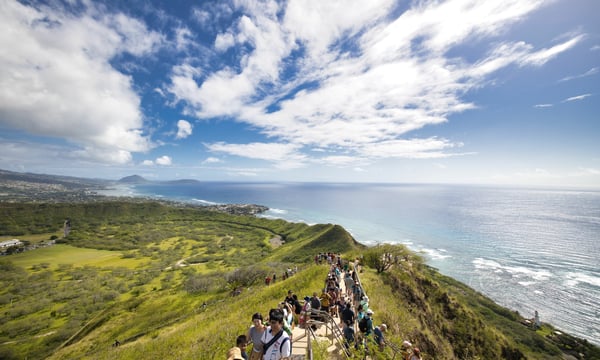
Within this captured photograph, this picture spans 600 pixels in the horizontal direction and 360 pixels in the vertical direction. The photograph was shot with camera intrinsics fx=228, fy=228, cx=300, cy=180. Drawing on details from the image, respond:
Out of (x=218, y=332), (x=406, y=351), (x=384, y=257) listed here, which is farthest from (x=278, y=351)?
(x=384, y=257)

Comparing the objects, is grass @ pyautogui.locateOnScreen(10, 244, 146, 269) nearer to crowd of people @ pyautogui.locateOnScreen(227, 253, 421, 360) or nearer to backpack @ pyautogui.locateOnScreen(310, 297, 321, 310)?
crowd of people @ pyautogui.locateOnScreen(227, 253, 421, 360)

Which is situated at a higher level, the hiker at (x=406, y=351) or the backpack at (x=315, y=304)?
the hiker at (x=406, y=351)

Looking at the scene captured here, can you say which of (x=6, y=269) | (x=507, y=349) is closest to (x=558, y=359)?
(x=507, y=349)

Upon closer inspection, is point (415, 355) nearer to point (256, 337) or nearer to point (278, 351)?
point (278, 351)

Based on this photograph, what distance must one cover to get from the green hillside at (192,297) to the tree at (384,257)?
0.20 m

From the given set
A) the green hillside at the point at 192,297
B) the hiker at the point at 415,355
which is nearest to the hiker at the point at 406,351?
the hiker at the point at 415,355

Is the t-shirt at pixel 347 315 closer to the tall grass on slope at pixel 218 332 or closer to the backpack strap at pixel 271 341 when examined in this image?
the backpack strap at pixel 271 341

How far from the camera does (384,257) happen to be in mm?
28375

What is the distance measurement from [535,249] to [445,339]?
3079 inches

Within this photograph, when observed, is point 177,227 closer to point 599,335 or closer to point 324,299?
point 324,299

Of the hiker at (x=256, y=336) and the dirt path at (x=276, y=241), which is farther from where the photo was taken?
the dirt path at (x=276, y=241)

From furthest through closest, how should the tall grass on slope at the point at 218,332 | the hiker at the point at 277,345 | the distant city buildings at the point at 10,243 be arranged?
the distant city buildings at the point at 10,243 < the tall grass on slope at the point at 218,332 < the hiker at the point at 277,345

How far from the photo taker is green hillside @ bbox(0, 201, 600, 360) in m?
18.8

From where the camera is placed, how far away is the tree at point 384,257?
2725 centimetres
